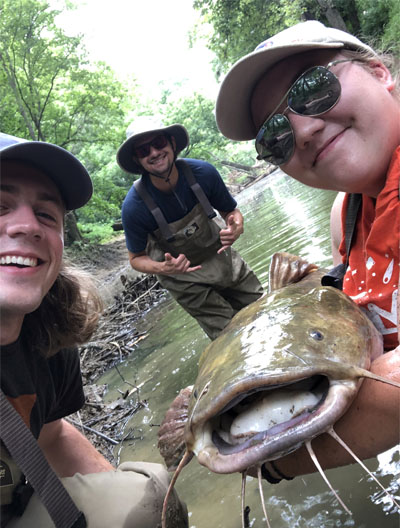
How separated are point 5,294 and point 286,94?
1402 mm

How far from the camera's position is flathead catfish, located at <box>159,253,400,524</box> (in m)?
1.11

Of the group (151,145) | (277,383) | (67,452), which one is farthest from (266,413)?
(151,145)

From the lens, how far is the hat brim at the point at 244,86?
63.2 inches

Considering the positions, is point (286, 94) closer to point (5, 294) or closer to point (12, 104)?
point (5, 294)

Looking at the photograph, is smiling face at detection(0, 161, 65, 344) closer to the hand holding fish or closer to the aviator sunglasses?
the aviator sunglasses

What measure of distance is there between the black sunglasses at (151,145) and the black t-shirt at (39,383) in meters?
2.03

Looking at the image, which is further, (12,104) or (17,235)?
(12,104)

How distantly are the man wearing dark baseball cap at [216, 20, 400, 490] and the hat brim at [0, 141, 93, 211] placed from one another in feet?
2.60

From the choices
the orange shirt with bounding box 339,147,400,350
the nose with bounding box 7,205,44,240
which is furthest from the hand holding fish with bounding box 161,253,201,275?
the orange shirt with bounding box 339,147,400,350

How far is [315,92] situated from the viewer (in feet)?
5.15

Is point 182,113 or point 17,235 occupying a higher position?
point 182,113

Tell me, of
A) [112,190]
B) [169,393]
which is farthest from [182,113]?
[169,393]

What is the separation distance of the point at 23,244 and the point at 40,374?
69cm

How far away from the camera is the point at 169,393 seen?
3.58 meters
